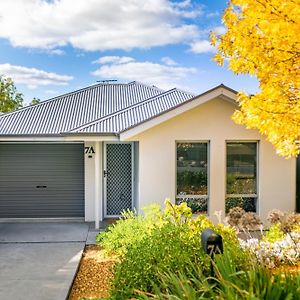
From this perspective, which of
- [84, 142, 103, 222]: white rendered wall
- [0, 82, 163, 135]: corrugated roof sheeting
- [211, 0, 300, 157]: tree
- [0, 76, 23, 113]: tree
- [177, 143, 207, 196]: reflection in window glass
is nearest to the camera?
[211, 0, 300, 157]: tree

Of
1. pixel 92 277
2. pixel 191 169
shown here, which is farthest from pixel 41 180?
pixel 92 277

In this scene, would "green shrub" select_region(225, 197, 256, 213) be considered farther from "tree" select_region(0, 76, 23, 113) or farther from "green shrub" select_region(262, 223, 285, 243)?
"tree" select_region(0, 76, 23, 113)

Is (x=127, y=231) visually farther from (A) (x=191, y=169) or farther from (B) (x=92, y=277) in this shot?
(A) (x=191, y=169)

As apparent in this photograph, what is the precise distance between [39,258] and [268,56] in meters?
6.59

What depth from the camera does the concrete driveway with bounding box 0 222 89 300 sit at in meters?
6.61

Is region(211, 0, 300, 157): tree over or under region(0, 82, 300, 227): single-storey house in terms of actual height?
over

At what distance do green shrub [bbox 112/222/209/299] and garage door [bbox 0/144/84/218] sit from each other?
7689 millimetres

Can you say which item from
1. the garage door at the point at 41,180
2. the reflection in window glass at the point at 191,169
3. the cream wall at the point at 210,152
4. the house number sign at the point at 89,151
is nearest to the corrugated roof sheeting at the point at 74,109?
the garage door at the point at 41,180

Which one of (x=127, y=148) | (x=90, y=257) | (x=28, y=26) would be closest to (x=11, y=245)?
(x=90, y=257)

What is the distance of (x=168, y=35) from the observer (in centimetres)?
1819

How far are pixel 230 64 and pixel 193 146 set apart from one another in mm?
3808

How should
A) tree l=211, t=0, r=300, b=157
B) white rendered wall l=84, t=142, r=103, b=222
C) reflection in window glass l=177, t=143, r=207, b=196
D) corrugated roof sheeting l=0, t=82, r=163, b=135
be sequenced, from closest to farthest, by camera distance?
tree l=211, t=0, r=300, b=157
reflection in window glass l=177, t=143, r=207, b=196
corrugated roof sheeting l=0, t=82, r=163, b=135
white rendered wall l=84, t=142, r=103, b=222

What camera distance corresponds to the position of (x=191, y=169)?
11.0 m

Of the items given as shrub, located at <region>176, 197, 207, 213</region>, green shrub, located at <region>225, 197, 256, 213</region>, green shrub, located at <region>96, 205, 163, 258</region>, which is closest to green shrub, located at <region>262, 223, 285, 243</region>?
green shrub, located at <region>225, 197, 256, 213</region>
